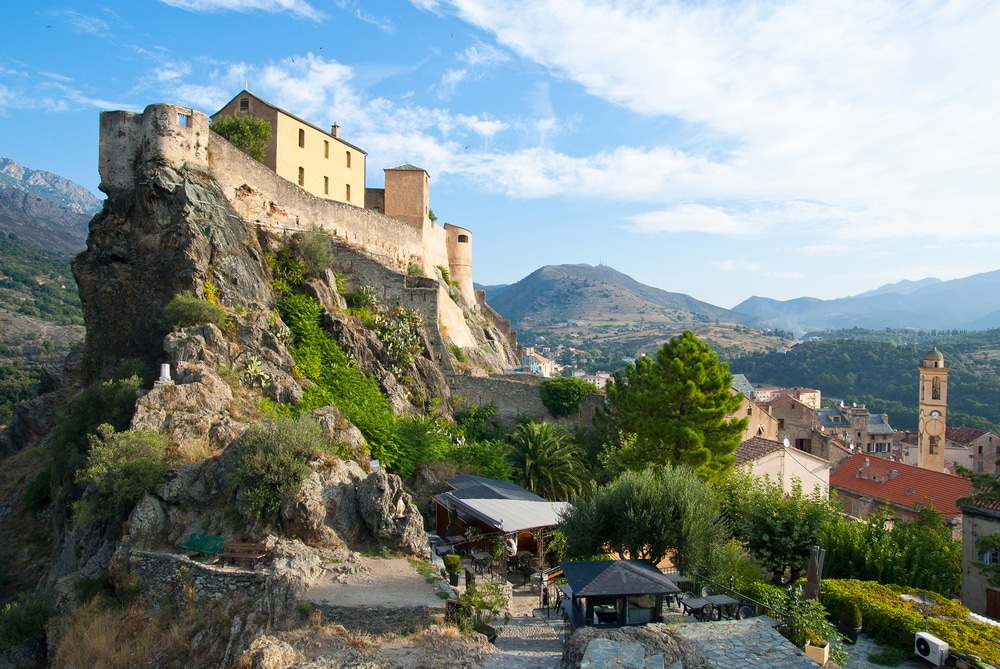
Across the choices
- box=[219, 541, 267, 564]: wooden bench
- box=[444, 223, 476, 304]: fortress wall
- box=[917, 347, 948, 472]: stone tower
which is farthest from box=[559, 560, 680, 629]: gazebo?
box=[917, 347, 948, 472]: stone tower

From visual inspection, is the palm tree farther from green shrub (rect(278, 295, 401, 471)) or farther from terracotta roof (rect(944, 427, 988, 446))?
terracotta roof (rect(944, 427, 988, 446))

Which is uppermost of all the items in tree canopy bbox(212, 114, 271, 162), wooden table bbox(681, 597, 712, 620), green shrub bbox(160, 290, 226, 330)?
tree canopy bbox(212, 114, 271, 162)

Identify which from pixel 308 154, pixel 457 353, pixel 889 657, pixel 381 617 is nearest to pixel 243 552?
pixel 381 617

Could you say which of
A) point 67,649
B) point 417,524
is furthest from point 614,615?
point 67,649

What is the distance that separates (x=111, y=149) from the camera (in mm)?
22500

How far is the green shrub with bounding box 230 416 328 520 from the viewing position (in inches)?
538

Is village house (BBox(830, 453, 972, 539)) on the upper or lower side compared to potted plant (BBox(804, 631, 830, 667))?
lower

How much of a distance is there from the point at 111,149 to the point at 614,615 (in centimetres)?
2153

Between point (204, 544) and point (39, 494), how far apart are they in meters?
12.0

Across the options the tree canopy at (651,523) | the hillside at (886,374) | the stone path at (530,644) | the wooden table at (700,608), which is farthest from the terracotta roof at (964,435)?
the stone path at (530,644)

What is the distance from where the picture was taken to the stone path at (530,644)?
10.5 m

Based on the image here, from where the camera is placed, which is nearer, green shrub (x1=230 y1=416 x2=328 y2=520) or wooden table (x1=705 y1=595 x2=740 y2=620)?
wooden table (x1=705 y1=595 x2=740 y2=620)

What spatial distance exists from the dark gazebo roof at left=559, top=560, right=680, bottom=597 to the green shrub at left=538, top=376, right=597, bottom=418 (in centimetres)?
1378

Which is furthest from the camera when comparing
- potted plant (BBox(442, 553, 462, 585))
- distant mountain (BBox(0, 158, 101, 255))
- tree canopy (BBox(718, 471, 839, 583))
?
distant mountain (BBox(0, 158, 101, 255))
